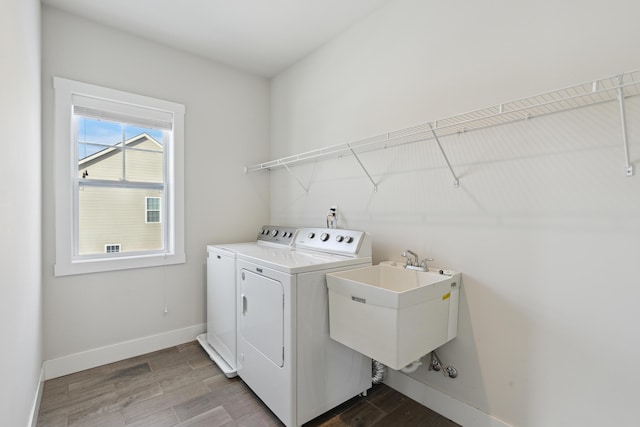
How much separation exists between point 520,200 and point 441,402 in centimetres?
128

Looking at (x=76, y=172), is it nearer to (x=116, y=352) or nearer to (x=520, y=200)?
(x=116, y=352)

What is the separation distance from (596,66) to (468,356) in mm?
1551

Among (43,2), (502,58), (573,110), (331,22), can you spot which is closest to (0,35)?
(43,2)

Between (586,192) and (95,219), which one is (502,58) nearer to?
(586,192)

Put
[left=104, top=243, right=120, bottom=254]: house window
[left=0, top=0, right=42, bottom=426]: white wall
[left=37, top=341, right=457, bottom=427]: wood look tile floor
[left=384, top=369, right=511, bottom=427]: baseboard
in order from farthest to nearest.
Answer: [left=104, top=243, right=120, bottom=254]: house window < [left=37, top=341, right=457, bottom=427]: wood look tile floor < [left=384, top=369, right=511, bottom=427]: baseboard < [left=0, top=0, right=42, bottom=426]: white wall

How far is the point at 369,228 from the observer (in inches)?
89.0

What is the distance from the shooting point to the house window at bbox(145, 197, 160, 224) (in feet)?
8.95

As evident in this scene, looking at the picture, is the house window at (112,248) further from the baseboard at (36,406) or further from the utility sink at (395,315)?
the utility sink at (395,315)

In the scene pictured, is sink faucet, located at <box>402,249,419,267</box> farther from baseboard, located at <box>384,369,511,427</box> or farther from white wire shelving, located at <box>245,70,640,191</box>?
baseboard, located at <box>384,369,511,427</box>

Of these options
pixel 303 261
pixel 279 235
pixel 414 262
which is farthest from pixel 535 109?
pixel 279 235

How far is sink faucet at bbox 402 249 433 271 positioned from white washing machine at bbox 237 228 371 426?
0.82 ft

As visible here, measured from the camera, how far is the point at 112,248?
8.33 feet

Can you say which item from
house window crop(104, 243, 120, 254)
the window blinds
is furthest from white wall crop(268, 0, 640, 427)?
house window crop(104, 243, 120, 254)

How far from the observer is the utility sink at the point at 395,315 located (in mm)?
1440
